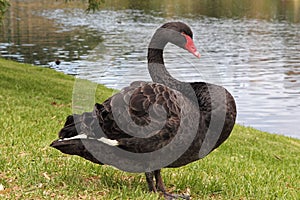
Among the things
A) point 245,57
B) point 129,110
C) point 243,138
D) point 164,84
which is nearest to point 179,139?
point 129,110

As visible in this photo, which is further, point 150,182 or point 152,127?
point 150,182

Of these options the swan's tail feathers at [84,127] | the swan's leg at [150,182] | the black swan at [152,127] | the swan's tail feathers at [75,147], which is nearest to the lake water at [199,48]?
the black swan at [152,127]

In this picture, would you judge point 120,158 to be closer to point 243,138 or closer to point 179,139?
point 179,139

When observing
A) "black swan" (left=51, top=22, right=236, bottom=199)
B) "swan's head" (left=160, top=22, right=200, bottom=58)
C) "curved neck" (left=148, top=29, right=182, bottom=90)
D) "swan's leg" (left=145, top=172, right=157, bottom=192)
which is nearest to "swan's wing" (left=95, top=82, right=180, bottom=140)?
"black swan" (left=51, top=22, right=236, bottom=199)

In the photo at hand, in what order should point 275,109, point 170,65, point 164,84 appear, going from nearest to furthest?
1. point 164,84
2. point 275,109
3. point 170,65

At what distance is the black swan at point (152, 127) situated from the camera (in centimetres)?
Answer: 446

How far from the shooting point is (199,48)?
4156 cm

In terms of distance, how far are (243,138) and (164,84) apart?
27.2 ft

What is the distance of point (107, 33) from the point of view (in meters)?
47.9

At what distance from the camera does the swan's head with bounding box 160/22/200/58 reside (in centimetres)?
515

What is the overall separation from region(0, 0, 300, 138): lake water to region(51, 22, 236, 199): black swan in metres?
1.84

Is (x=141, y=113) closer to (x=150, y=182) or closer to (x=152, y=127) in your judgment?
(x=152, y=127)

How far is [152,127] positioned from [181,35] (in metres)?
1.29

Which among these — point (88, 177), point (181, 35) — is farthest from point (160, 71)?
point (88, 177)
